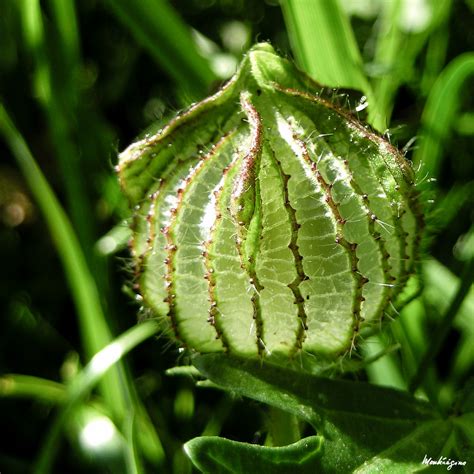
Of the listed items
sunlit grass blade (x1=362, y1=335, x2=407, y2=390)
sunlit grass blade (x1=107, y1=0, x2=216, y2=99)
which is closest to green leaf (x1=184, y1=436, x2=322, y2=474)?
sunlit grass blade (x1=362, y1=335, x2=407, y2=390)

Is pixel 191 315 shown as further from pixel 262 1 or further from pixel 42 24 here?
pixel 262 1

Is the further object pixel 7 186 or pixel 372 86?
pixel 7 186

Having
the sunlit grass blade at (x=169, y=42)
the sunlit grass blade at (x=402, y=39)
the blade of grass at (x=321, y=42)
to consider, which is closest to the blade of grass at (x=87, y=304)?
the sunlit grass blade at (x=169, y=42)

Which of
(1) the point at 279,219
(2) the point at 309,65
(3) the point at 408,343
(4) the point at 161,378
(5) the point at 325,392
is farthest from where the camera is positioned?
(4) the point at 161,378

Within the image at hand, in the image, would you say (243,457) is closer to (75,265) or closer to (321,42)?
(75,265)

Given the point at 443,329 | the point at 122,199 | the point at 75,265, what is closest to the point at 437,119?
the point at 443,329

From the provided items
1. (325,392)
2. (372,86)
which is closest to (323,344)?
(325,392)

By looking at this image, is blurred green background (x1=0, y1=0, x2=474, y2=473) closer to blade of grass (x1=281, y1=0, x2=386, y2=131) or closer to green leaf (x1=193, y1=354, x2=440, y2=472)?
blade of grass (x1=281, y1=0, x2=386, y2=131)
